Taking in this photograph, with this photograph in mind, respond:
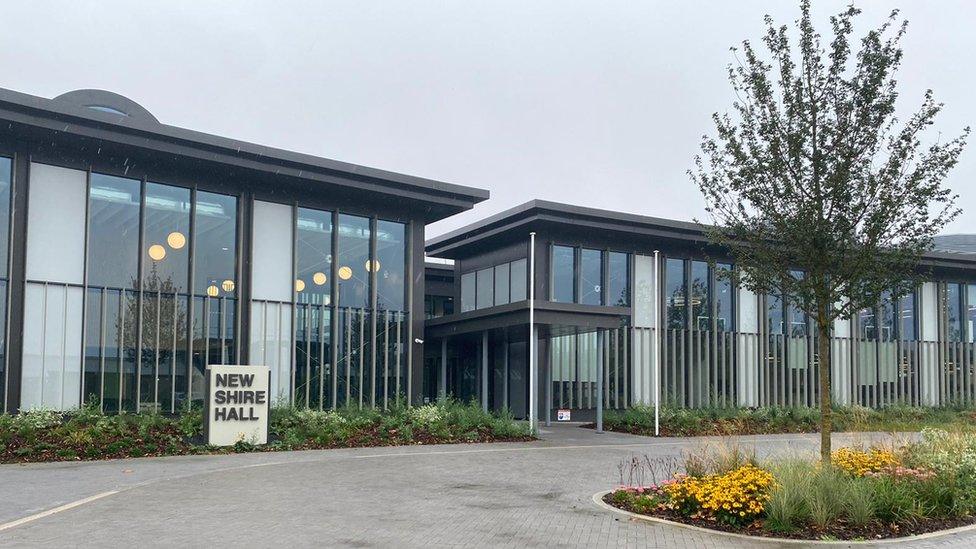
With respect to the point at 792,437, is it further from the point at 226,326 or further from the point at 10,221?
the point at 10,221

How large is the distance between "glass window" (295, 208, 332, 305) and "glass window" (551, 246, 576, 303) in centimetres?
860

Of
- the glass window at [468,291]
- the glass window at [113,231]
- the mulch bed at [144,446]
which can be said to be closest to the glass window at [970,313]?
the glass window at [468,291]

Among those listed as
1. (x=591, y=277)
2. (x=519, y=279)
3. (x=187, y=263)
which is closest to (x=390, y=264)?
(x=519, y=279)

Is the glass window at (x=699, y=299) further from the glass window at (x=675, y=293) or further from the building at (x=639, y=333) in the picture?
the glass window at (x=675, y=293)

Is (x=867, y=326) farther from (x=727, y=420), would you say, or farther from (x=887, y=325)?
(x=727, y=420)

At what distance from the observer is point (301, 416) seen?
2253cm

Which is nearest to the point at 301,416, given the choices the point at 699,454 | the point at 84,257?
the point at 84,257

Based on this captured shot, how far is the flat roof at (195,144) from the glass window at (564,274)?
14.1 ft

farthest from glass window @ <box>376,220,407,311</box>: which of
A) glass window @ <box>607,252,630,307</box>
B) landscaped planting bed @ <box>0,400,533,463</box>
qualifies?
glass window @ <box>607,252,630,307</box>

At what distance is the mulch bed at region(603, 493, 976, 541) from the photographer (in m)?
10.5

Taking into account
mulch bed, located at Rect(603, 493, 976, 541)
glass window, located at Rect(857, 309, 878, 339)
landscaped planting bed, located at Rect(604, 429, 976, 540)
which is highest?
glass window, located at Rect(857, 309, 878, 339)

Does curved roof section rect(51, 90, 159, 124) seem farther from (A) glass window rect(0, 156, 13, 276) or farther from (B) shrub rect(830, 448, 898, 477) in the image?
(B) shrub rect(830, 448, 898, 477)

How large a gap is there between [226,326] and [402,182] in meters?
6.85

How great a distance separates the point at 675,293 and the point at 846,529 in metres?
24.2
